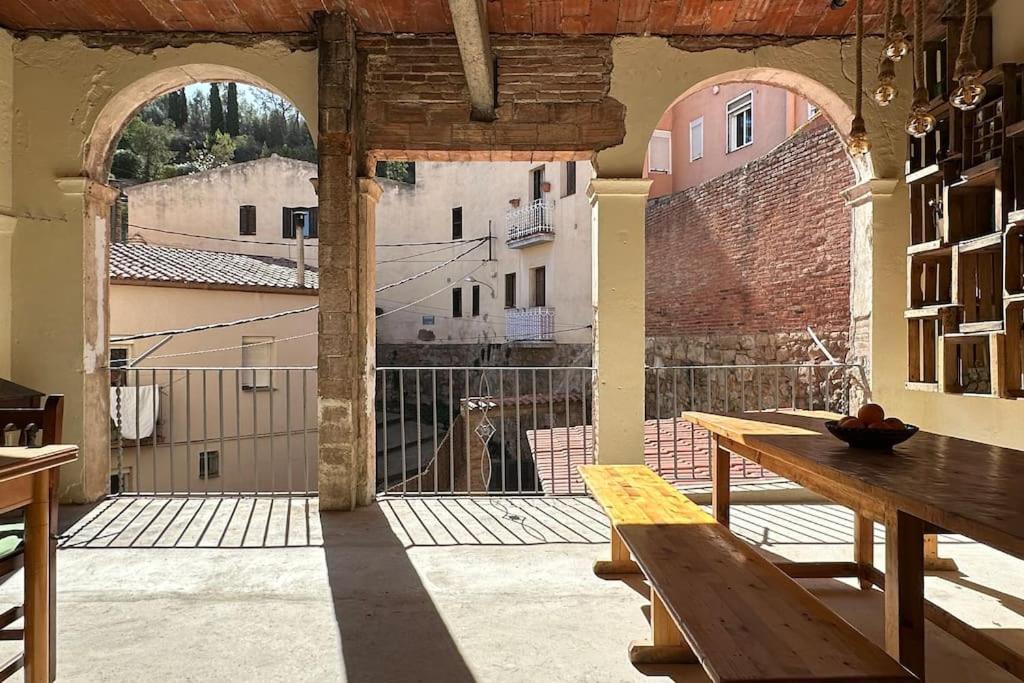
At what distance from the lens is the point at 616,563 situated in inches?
127

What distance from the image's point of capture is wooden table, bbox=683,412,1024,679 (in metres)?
1.54

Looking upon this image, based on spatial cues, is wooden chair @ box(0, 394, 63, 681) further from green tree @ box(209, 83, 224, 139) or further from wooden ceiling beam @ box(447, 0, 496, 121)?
green tree @ box(209, 83, 224, 139)

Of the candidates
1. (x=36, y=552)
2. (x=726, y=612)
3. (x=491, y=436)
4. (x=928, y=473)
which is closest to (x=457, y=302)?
(x=491, y=436)

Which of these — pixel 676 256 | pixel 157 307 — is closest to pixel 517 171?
pixel 676 256

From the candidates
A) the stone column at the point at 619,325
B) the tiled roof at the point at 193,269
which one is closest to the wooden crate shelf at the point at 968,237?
the stone column at the point at 619,325

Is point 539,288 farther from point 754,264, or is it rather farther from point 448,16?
point 448,16

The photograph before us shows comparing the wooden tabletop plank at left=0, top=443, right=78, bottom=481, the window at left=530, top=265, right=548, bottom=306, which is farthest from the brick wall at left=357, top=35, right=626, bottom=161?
the window at left=530, top=265, right=548, bottom=306

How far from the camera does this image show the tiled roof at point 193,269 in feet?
34.2

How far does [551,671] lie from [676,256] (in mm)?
11208

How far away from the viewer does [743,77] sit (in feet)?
15.5

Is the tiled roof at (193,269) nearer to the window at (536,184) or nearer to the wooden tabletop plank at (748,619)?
the window at (536,184)

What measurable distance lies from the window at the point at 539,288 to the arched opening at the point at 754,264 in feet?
13.9

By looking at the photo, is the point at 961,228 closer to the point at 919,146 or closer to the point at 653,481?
the point at 919,146

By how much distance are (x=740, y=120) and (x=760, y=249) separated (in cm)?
527
